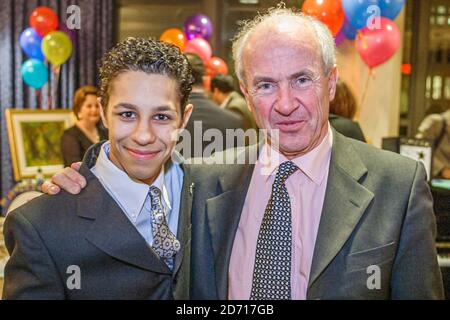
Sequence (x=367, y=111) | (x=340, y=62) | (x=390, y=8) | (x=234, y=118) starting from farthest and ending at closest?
(x=367, y=111) → (x=340, y=62) → (x=390, y=8) → (x=234, y=118)

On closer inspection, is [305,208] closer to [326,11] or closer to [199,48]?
[326,11]

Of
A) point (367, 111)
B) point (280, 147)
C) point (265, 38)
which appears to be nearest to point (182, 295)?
point (280, 147)

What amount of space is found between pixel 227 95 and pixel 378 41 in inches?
51.0

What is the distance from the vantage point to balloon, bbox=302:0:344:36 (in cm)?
301

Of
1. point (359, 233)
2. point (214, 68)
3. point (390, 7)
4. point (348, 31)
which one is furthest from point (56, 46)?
point (359, 233)

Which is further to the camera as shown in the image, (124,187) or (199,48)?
(199,48)

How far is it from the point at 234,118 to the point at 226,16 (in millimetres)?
2819

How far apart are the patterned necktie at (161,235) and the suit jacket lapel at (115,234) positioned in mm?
28

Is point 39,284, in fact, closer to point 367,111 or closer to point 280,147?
point 280,147

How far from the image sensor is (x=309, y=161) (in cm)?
133

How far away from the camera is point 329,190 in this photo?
1281mm

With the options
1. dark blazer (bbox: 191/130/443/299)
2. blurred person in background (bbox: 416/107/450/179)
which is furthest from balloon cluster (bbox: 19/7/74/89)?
dark blazer (bbox: 191/130/443/299)

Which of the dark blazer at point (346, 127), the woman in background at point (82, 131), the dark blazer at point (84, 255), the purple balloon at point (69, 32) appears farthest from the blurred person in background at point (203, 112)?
the purple balloon at point (69, 32)

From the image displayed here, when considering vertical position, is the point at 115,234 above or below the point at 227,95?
below
